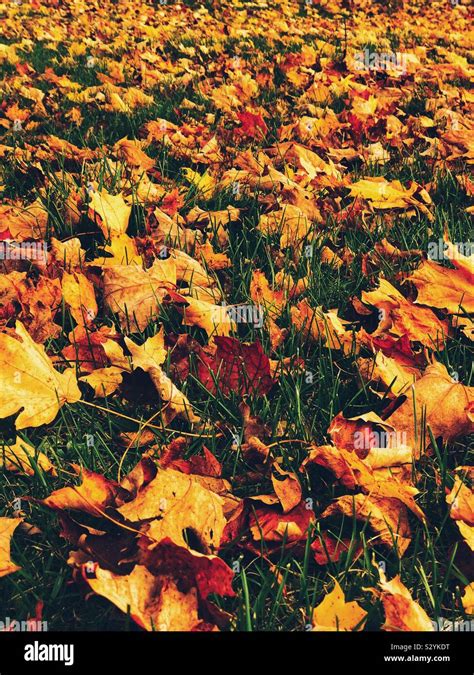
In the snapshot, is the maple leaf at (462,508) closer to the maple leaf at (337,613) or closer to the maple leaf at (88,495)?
the maple leaf at (337,613)

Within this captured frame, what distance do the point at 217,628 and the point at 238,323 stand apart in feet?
3.17

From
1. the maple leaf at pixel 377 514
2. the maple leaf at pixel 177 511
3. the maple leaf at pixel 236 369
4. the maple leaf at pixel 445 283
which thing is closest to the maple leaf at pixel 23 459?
the maple leaf at pixel 177 511

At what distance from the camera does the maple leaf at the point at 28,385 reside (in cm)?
150

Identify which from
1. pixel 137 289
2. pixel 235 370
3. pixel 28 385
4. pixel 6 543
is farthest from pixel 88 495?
pixel 137 289

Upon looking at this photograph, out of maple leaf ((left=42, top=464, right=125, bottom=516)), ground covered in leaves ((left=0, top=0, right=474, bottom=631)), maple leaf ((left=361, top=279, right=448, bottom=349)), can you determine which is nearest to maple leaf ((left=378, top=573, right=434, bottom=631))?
ground covered in leaves ((left=0, top=0, right=474, bottom=631))

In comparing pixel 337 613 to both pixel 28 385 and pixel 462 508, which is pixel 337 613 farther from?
pixel 28 385

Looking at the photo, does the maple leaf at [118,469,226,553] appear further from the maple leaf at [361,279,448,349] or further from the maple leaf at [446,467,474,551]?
the maple leaf at [361,279,448,349]

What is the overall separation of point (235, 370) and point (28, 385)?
51 centimetres

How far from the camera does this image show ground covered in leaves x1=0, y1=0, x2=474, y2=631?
120 centimetres

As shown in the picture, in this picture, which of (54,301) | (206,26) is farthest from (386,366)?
(206,26)

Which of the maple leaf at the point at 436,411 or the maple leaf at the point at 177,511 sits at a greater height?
the maple leaf at the point at 436,411
